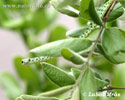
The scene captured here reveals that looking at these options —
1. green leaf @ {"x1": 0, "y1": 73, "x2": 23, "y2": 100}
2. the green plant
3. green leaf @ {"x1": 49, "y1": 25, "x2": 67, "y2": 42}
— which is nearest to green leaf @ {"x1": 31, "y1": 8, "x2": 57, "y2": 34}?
green leaf @ {"x1": 49, "y1": 25, "x2": 67, "y2": 42}

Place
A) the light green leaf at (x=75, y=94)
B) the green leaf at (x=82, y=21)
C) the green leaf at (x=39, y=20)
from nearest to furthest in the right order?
1. the light green leaf at (x=75, y=94)
2. the green leaf at (x=82, y=21)
3. the green leaf at (x=39, y=20)

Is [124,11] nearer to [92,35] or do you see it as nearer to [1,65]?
[92,35]

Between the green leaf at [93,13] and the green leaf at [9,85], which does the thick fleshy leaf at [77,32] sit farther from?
the green leaf at [9,85]

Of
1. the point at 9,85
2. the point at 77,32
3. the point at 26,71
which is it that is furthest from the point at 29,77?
the point at 77,32

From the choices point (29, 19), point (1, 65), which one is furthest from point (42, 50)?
point (1, 65)

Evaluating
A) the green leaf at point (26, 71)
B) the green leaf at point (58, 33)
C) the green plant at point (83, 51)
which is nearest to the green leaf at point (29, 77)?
the green leaf at point (26, 71)

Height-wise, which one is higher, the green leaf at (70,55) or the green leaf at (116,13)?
the green leaf at (116,13)
